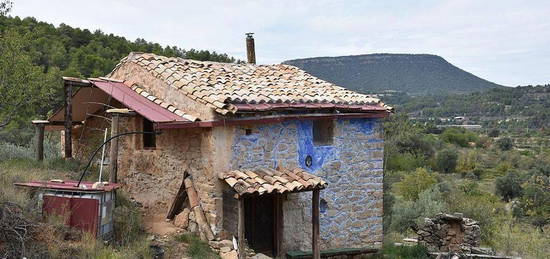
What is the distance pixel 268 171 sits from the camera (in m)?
8.91

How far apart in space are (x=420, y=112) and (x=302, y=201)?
52.1 metres

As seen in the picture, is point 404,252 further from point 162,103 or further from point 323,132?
point 162,103

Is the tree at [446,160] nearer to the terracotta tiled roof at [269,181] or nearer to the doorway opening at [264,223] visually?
the doorway opening at [264,223]

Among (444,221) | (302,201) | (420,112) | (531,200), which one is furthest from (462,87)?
(302,201)

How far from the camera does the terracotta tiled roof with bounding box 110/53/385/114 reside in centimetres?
873

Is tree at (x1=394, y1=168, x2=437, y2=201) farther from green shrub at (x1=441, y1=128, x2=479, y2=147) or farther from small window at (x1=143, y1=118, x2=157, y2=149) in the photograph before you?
green shrub at (x1=441, y1=128, x2=479, y2=147)

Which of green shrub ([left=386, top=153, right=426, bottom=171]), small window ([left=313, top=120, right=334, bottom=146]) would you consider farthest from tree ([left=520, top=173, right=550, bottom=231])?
small window ([left=313, top=120, right=334, bottom=146])

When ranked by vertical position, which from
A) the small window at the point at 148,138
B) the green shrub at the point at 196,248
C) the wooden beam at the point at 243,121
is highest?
the wooden beam at the point at 243,121

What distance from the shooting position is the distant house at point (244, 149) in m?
8.49

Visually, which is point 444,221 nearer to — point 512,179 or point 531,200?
point 531,200

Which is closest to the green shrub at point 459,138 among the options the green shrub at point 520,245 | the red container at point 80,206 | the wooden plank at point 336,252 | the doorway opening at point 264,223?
the green shrub at point 520,245

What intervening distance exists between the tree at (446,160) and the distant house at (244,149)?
95.2 feet

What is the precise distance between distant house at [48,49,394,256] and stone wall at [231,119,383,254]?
2cm

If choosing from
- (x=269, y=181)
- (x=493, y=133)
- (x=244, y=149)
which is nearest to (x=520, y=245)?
(x=269, y=181)
